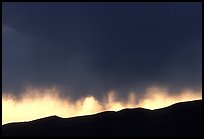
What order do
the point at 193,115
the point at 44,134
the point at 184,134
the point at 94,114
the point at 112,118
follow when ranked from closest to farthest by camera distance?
the point at 184,134, the point at 193,115, the point at 44,134, the point at 112,118, the point at 94,114

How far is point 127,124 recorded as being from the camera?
83.0 m

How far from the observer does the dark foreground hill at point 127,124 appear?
2938 inches

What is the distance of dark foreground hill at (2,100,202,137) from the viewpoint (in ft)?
245

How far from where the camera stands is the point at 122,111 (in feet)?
302

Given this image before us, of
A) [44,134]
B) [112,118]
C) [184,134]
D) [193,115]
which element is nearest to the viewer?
→ [184,134]

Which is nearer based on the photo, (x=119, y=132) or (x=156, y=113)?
(x=119, y=132)

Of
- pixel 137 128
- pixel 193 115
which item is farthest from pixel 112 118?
pixel 193 115

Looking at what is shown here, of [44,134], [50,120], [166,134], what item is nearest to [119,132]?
[166,134]

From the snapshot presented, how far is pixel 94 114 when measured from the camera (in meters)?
94.7

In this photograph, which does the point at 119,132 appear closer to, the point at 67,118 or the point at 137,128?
the point at 137,128

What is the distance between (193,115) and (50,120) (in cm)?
3371

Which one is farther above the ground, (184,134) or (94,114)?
(94,114)

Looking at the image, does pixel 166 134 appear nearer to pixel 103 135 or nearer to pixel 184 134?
pixel 184 134

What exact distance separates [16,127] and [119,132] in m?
26.3
